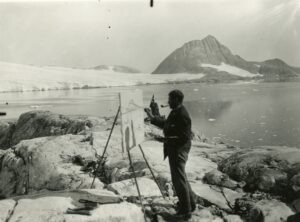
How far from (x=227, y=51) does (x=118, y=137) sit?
8543 cm

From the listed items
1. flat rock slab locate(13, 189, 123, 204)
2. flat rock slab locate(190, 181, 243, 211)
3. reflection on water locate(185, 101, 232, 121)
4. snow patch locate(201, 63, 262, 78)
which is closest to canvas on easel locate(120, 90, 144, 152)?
flat rock slab locate(13, 189, 123, 204)

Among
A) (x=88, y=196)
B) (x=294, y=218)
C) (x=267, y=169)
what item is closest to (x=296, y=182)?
(x=267, y=169)

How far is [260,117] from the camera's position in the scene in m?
19.8

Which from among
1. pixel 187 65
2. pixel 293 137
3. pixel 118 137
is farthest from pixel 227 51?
pixel 118 137

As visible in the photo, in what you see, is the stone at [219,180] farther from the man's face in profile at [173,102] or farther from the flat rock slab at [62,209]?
the man's face in profile at [173,102]

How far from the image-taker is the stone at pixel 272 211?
498 cm

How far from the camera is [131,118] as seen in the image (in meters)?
5.29

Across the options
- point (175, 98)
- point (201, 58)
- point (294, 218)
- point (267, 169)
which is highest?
point (201, 58)

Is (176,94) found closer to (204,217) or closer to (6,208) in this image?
(204,217)

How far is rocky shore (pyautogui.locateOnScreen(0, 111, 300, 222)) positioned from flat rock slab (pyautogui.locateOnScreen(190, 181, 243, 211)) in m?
0.02

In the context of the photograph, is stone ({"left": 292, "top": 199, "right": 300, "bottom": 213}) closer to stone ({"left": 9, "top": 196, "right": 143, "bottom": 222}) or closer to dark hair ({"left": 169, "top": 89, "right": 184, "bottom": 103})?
stone ({"left": 9, "top": 196, "right": 143, "bottom": 222})

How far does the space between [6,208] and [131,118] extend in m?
2.01

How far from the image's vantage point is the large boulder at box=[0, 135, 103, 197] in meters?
7.29

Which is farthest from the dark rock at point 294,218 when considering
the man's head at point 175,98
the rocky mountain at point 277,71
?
the rocky mountain at point 277,71
